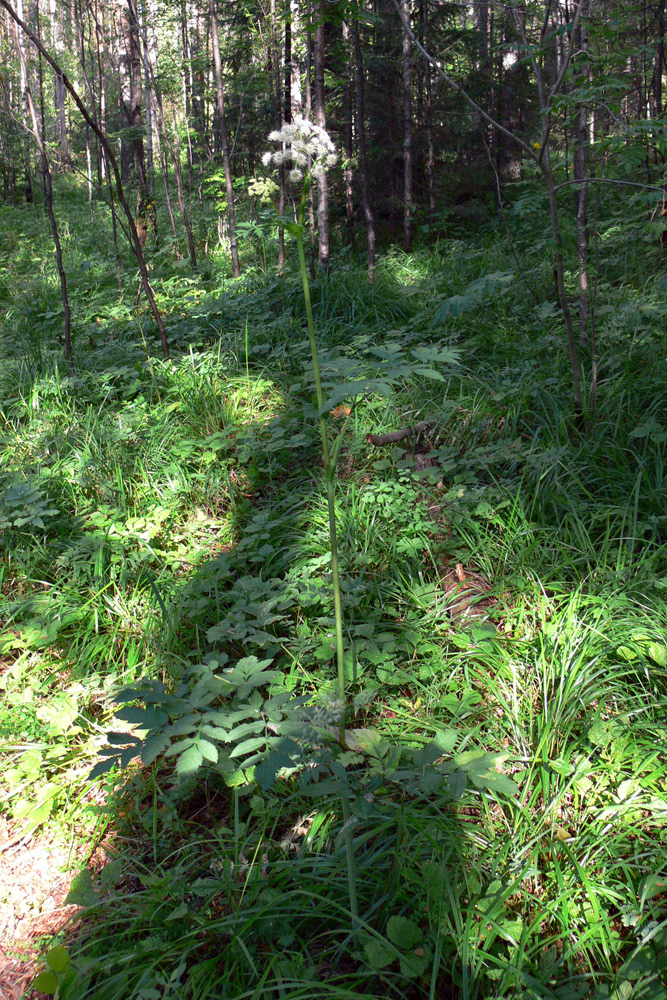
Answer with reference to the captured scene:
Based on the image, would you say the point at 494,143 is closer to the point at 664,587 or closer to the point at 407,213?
the point at 407,213

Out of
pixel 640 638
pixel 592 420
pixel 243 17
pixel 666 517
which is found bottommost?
pixel 640 638

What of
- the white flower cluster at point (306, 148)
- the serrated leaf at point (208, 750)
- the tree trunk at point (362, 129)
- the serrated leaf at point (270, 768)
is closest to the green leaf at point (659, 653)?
the serrated leaf at point (270, 768)

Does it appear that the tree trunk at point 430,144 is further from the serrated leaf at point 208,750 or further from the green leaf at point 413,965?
the green leaf at point 413,965

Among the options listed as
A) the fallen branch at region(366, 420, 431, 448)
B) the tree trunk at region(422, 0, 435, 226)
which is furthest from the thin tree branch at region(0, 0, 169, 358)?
the tree trunk at region(422, 0, 435, 226)

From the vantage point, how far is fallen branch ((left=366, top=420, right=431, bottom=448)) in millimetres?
3184

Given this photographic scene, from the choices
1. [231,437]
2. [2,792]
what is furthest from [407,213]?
[2,792]

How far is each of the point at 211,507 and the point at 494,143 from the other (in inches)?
332

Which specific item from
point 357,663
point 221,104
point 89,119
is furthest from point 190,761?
point 221,104

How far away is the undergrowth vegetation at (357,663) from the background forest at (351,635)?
1 cm

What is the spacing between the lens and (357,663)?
204cm

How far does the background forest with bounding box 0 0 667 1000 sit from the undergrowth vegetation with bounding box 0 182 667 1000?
14 mm

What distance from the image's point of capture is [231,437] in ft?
11.9

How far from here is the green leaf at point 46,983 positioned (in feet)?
4.53

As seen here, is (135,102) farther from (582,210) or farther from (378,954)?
(378,954)
